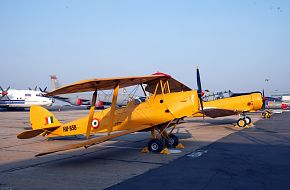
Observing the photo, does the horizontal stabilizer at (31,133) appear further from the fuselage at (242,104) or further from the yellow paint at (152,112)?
the fuselage at (242,104)

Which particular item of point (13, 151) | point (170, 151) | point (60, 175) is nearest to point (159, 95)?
point (170, 151)

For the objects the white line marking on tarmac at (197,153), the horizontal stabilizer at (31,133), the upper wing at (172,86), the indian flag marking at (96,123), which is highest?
the upper wing at (172,86)

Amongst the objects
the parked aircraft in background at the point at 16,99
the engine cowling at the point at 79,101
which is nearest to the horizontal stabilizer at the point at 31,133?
the parked aircraft in background at the point at 16,99

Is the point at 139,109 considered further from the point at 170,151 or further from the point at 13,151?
the point at 13,151

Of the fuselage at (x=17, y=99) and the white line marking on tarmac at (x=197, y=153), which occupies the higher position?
the fuselage at (x=17, y=99)

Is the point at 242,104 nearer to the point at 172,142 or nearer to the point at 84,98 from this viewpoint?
the point at 172,142

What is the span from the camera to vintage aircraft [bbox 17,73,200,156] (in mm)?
9655

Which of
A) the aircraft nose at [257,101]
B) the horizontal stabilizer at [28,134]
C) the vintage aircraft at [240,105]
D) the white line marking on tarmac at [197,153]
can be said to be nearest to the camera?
the white line marking on tarmac at [197,153]

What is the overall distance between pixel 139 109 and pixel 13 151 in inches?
198

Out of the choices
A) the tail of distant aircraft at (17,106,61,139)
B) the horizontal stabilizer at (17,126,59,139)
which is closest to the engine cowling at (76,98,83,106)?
the tail of distant aircraft at (17,106,61,139)

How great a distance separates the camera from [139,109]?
10555 mm

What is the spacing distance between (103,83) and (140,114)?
1995 millimetres

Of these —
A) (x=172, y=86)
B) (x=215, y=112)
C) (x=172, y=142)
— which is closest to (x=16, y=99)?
(x=215, y=112)

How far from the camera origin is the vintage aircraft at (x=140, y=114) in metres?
9.65
